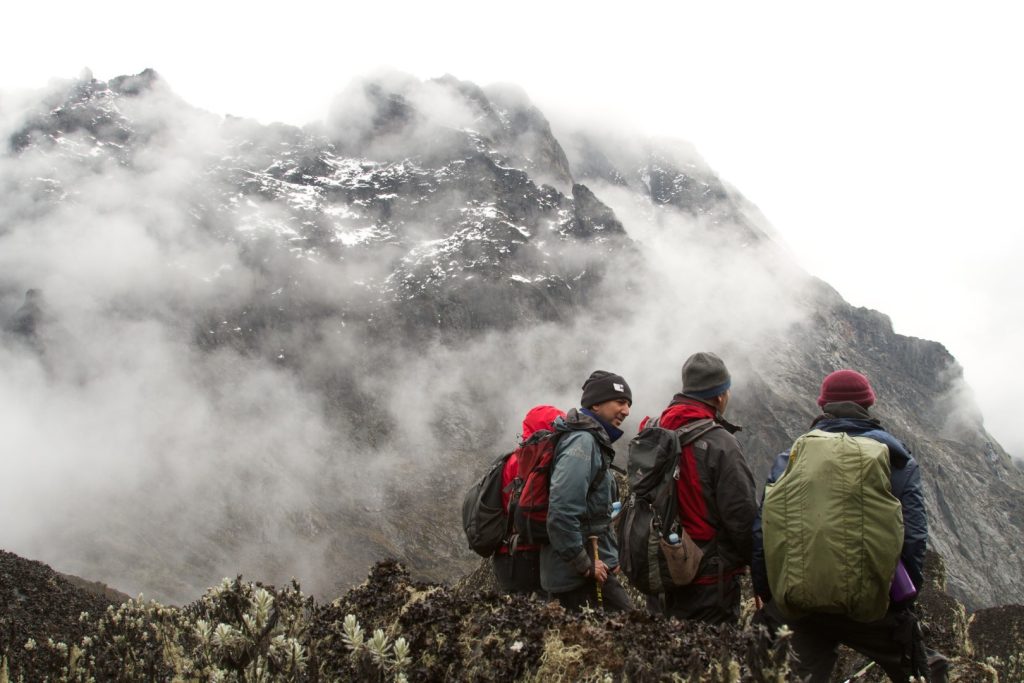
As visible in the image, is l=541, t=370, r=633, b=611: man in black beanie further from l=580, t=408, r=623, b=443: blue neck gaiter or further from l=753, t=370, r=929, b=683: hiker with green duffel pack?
l=753, t=370, r=929, b=683: hiker with green duffel pack

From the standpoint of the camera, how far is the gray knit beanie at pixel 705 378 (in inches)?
224

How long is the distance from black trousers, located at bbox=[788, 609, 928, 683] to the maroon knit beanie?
152cm

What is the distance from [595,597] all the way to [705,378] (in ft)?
7.63

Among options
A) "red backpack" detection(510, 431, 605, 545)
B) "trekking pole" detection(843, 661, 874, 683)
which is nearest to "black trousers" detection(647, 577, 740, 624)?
"trekking pole" detection(843, 661, 874, 683)

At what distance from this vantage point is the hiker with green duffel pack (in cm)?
427

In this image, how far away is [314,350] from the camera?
14225 centimetres

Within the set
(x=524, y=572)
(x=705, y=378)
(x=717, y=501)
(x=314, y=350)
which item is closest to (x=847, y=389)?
(x=705, y=378)

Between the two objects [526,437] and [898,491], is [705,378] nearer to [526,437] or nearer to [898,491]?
[898,491]

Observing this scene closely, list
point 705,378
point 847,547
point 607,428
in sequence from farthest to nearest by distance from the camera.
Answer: point 607,428
point 705,378
point 847,547

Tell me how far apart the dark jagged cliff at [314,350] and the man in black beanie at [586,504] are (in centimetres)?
8243

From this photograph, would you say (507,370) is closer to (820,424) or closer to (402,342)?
(402,342)

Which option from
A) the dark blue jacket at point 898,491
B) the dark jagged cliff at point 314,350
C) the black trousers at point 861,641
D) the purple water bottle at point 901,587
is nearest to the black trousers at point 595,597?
the dark blue jacket at point 898,491

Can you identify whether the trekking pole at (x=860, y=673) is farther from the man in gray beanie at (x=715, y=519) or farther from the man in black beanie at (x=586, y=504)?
the man in black beanie at (x=586, y=504)

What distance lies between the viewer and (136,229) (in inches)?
6476
